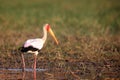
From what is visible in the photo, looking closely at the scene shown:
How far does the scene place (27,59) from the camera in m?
12.4

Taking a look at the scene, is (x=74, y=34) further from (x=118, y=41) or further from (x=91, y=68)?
(x=91, y=68)

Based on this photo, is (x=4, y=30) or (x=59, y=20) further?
(x=59, y=20)

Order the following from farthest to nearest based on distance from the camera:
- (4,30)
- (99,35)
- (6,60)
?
(4,30)
(99,35)
(6,60)

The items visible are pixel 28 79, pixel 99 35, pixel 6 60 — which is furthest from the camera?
pixel 99 35

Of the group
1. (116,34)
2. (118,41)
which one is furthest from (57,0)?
(118,41)

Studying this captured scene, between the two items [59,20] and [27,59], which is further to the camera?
[59,20]

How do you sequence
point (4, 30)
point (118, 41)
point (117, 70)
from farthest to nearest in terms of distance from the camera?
point (4, 30) < point (118, 41) < point (117, 70)

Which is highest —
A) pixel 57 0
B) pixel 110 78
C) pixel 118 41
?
pixel 57 0

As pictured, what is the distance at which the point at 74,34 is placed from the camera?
16.9 m

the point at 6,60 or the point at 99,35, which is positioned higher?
the point at 99,35

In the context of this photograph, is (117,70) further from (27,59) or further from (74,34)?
(74,34)

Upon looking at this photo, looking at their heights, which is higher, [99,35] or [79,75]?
[99,35]

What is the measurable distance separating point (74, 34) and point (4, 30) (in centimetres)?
246

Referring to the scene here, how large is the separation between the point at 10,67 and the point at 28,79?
4.46 feet
